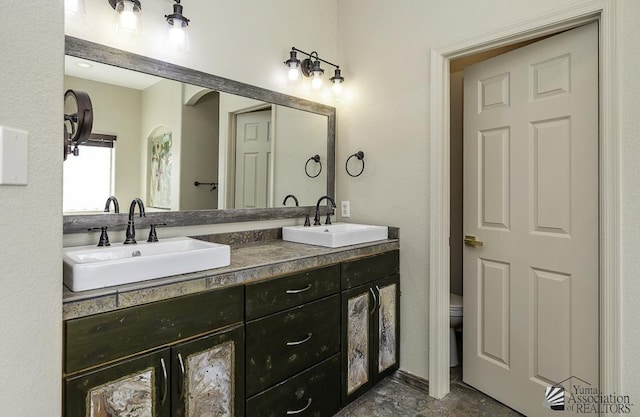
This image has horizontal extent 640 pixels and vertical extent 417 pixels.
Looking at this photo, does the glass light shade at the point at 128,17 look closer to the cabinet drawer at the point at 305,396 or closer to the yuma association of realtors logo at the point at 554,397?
the cabinet drawer at the point at 305,396

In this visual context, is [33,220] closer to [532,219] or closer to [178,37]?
[178,37]

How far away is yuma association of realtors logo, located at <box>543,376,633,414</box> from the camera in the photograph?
1.51 m

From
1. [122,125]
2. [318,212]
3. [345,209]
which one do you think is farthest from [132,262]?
[345,209]

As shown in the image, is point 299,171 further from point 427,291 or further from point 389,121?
point 427,291

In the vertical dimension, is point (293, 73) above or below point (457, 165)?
above

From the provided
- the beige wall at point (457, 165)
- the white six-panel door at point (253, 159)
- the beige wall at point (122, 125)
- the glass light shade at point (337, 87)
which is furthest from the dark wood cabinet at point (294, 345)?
the beige wall at point (457, 165)

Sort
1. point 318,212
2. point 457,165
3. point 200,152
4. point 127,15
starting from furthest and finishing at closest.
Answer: point 457,165
point 318,212
point 200,152
point 127,15

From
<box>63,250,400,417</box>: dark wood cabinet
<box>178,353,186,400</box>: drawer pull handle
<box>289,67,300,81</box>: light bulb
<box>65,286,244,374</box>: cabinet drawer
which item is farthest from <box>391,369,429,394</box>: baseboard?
<box>289,67,300,81</box>: light bulb

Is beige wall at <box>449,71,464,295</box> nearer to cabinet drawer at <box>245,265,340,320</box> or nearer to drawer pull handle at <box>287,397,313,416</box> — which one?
cabinet drawer at <box>245,265,340,320</box>

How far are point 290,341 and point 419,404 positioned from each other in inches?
38.5

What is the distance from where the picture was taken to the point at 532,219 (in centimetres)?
188

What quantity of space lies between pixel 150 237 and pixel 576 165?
2.03m

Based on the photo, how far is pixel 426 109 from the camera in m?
2.13

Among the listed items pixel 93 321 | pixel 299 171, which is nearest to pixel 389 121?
pixel 299 171
